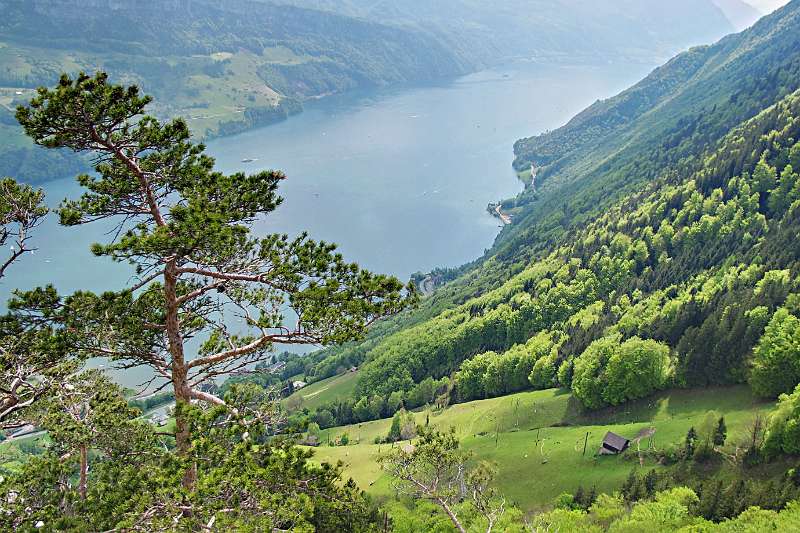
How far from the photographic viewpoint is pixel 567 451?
71.4 meters

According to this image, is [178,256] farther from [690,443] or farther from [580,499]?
[690,443]

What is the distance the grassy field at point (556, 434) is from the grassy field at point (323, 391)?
44214 millimetres

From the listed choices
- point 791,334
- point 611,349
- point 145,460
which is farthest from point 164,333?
point 611,349

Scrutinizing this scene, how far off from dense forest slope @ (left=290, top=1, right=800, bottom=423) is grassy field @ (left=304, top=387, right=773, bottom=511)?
10.1 ft

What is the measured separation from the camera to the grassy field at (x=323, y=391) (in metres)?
147

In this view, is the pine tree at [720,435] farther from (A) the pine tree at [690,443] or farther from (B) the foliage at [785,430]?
(B) the foliage at [785,430]

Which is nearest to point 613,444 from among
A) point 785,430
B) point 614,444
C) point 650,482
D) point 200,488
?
point 614,444

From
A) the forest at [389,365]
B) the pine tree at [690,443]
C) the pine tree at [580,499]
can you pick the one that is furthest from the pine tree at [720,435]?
the pine tree at [580,499]

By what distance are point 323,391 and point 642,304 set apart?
8227cm

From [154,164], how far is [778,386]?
7016 centimetres

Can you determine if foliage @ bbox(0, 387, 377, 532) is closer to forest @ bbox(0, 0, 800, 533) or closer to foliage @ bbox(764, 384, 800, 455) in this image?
forest @ bbox(0, 0, 800, 533)

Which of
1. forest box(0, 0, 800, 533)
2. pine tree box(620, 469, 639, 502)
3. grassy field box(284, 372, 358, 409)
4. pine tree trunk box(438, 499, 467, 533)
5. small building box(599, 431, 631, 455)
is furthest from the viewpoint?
grassy field box(284, 372, 358, 409)

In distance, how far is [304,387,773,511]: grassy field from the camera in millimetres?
64250

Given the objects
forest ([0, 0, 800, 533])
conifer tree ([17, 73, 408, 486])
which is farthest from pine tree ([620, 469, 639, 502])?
conifer tree ([17, 73, 408, 486])
